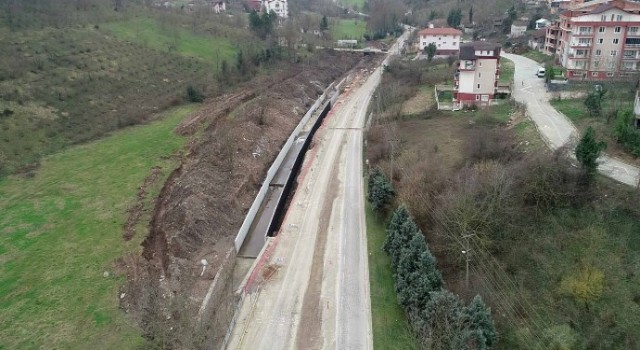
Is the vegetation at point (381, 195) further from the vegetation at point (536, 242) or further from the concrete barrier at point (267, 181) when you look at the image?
the concrete barrier at point (267, 181)

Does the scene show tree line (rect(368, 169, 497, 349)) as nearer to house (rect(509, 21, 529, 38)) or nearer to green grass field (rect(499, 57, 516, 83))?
green grass field (rect(499, 57, 516, 83))

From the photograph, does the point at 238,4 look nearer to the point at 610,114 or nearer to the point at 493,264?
the point at 610,114

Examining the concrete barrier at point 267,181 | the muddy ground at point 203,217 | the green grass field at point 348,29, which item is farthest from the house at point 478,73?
the green grass field at point 348,29

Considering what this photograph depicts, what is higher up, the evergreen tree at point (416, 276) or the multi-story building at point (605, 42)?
the multi-story building at point (605, 42)

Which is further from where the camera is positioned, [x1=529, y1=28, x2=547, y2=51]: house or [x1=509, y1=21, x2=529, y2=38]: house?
[x1=509, y1=21, x2=529, y2=38]: house

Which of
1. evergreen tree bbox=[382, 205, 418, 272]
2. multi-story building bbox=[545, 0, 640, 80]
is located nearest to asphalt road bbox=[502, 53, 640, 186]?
multi-story building bbox=[545, 0, 640, 80]

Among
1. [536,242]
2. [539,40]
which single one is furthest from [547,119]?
[539,40]
